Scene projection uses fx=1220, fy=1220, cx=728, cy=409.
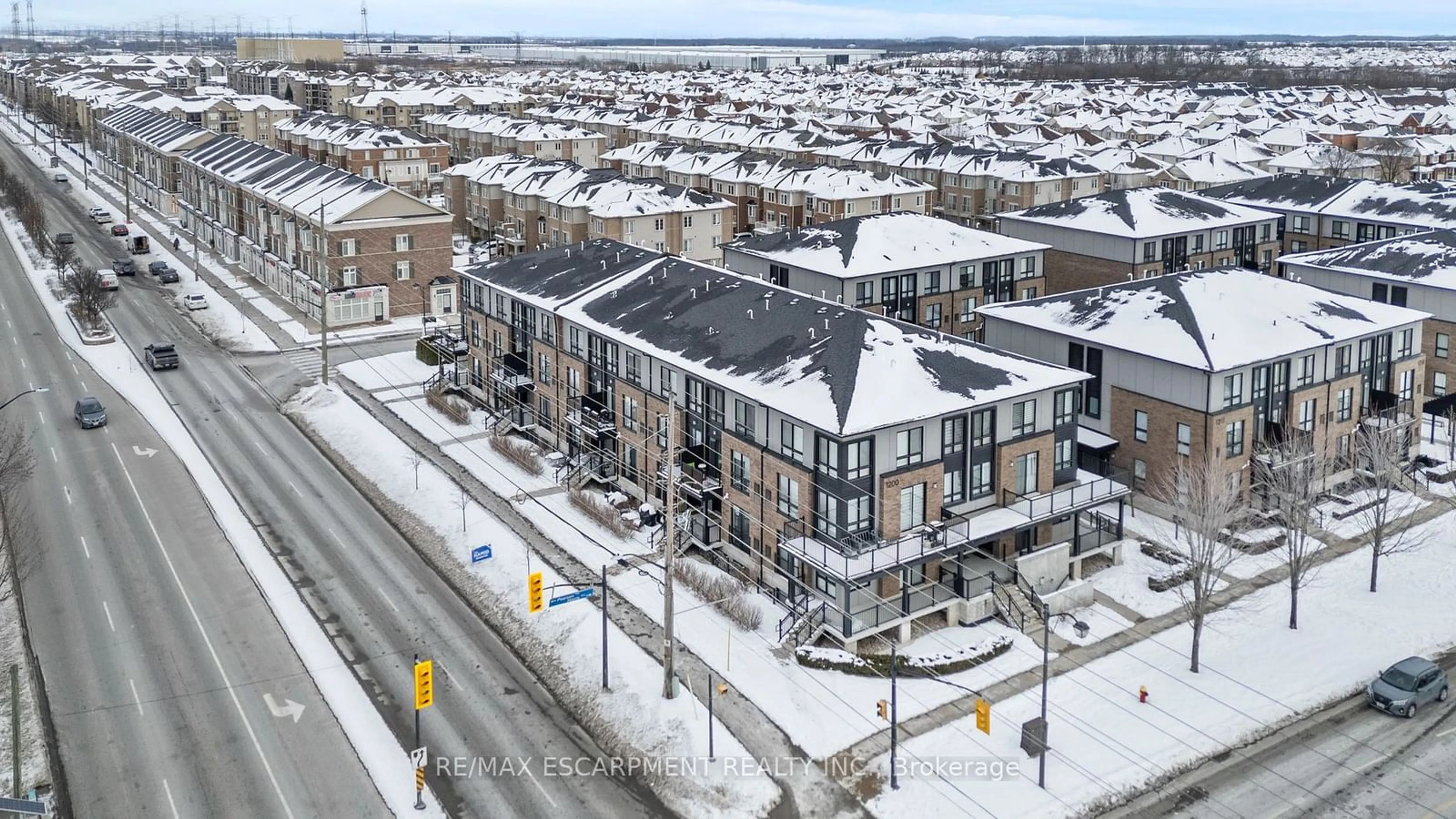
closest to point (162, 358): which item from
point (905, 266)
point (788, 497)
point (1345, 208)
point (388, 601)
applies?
point (388, 601)

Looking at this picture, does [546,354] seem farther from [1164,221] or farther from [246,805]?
[1164,221]

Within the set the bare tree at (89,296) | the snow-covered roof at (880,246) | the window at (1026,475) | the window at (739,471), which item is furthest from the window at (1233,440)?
the bare tree at (89,296)


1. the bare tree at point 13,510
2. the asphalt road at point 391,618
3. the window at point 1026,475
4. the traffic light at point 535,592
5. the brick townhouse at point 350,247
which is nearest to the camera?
the asphalt road at point 391,618

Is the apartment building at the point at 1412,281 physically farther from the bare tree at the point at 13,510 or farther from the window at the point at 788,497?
the bare tree at the point at 13,510

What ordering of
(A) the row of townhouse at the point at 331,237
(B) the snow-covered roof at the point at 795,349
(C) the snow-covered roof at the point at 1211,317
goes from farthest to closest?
(A) the row of townhouse at the point at 331,237 < (C) the snow-covered roof at the point at 1211,317 < (B) the snow-covered roof at the point at 795,349

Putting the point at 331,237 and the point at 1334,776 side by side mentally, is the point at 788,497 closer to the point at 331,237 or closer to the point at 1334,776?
the point at 1334,776

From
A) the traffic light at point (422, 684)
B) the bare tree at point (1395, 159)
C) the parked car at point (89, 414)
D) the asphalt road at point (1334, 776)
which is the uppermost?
the bare tree at point (1395, 159)

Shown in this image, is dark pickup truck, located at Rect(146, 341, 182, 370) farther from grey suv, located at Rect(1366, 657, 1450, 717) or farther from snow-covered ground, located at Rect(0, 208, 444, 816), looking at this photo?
grey suv, located at Rect(1366, 657, 1450, 717)
